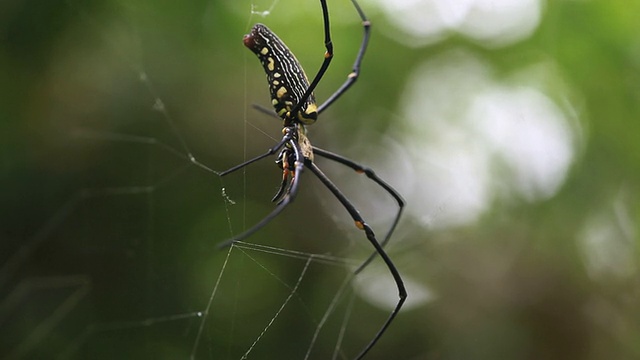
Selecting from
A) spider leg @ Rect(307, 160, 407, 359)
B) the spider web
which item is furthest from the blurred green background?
spider leg @ Rect(307, 160, 407, 359)

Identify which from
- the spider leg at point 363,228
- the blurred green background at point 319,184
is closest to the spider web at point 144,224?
the blurred green background at point 319,184

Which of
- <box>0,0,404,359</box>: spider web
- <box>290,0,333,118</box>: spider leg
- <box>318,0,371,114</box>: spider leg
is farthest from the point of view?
<box>0,0,404,359</box>: spider web

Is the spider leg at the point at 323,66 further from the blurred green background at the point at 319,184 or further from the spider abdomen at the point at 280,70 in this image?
the blurred green background at the point at 319,184

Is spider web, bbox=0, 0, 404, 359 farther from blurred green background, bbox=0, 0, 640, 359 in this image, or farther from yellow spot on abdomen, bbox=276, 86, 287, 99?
yellow spot on abdomen, bbox=276, 86, 287, 99

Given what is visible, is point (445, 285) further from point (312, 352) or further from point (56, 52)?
point (56, 52)

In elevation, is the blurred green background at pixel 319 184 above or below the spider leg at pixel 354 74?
below

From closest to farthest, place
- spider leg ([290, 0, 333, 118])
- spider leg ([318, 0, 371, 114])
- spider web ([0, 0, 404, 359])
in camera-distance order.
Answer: spider leg ([290, 0, 333, 118]), spider leg ([318, 0, 371, 114]), spider web ([0, 0, 404, 359])

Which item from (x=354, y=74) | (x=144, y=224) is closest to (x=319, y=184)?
(x=144, y=224)
